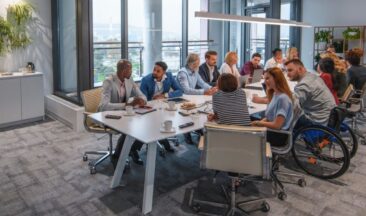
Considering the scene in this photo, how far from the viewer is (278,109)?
2.93 m

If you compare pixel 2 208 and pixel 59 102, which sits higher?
pixel 59 102

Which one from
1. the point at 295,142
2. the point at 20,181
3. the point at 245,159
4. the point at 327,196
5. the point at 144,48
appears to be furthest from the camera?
the point at 144,48

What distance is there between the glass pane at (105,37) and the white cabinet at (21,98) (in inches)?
38.1

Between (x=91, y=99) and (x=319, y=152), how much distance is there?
2541mm

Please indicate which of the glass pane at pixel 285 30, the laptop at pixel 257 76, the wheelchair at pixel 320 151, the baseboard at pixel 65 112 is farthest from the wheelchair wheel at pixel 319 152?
the glass pane at pixel 285 30

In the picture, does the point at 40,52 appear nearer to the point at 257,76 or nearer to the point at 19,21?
the point at 19,21

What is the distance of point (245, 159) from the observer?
7.94 feet

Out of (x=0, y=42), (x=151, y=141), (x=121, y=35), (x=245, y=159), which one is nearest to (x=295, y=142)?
(x=245, y=159)

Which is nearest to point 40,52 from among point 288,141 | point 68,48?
point 68,48

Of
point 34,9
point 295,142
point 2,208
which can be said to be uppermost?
point 34,9

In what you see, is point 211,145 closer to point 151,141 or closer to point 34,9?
point 151,141

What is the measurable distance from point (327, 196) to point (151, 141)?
1.74 meters

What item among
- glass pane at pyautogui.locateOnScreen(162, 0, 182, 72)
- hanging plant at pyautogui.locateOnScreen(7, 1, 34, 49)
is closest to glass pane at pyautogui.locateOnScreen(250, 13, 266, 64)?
glass pane at pyautogui.locateOnScreen(162, 0, 182, 72)

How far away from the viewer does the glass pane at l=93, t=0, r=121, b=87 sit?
553cm
